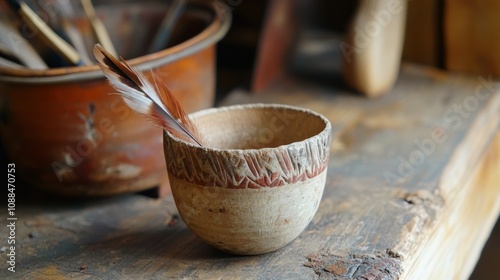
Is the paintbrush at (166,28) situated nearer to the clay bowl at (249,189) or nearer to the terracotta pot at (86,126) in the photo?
the terracotta pot at (86,126)

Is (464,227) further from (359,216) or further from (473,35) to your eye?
(473,35)

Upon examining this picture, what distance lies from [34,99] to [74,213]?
0.53 ft

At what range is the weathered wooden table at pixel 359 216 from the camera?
2.39ft

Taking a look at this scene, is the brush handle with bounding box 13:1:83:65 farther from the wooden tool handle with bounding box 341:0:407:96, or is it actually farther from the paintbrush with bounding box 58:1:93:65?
the wooden tool handle with bounding box 341:0:407:96

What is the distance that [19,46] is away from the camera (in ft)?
3.09

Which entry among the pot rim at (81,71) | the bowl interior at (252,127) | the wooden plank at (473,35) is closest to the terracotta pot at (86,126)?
the pot rim at (81,71)

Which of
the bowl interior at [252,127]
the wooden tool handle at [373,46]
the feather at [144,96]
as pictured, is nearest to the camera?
the feather at [144,96]

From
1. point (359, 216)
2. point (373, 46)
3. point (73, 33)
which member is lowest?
point (359, 216)

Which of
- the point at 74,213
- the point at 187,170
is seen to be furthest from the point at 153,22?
the point at 187,170

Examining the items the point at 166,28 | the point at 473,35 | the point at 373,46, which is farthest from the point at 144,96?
the point at 473,35

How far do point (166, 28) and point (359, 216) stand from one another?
43 centimetres

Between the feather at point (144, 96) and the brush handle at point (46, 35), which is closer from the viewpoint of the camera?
the feather at point (144, 96)

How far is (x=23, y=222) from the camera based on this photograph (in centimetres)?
86

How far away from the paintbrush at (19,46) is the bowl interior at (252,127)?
296mm
